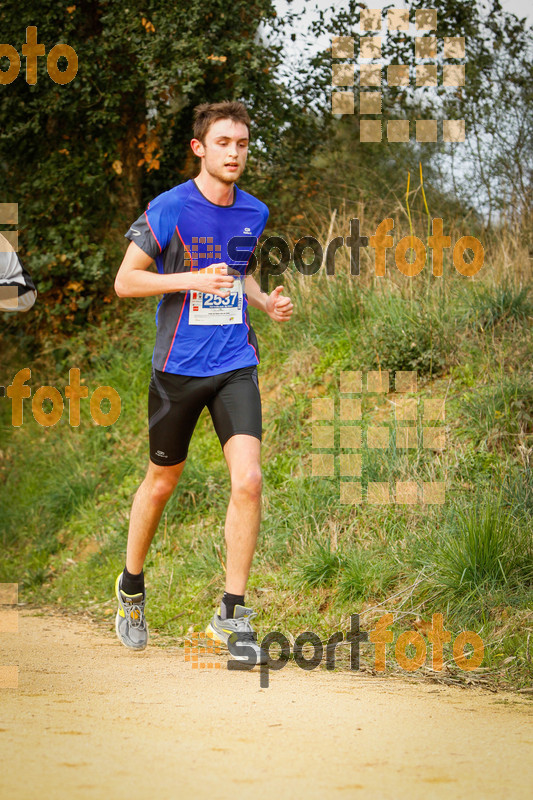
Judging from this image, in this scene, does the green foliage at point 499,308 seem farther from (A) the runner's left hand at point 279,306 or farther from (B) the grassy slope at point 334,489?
(A) the runner's left hand at point 279,306

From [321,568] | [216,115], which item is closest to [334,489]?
[321,568]

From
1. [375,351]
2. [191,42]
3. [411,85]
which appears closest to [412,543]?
[375,351]

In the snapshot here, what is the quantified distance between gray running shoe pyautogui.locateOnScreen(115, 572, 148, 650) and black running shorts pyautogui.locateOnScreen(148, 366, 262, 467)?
2.61 feet

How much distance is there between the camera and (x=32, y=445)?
9.86 metres

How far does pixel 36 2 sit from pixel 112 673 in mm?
7817

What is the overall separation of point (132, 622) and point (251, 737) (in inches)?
77.3

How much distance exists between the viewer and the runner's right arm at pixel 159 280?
14.2 ft

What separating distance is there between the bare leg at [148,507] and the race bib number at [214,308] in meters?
0.78

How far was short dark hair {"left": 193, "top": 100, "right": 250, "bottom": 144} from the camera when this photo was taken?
189 inches

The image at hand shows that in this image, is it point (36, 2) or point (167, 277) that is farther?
point (36, 2)

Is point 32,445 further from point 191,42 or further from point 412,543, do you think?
point 412,543

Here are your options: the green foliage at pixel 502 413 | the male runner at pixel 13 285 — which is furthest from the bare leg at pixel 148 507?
the green foliage at pixel 502 413

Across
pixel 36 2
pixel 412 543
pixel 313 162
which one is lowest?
pixel 412 543

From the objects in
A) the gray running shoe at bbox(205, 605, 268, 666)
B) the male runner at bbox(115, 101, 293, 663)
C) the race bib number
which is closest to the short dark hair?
the male runner at bbox(115, 101, 293, 663)
